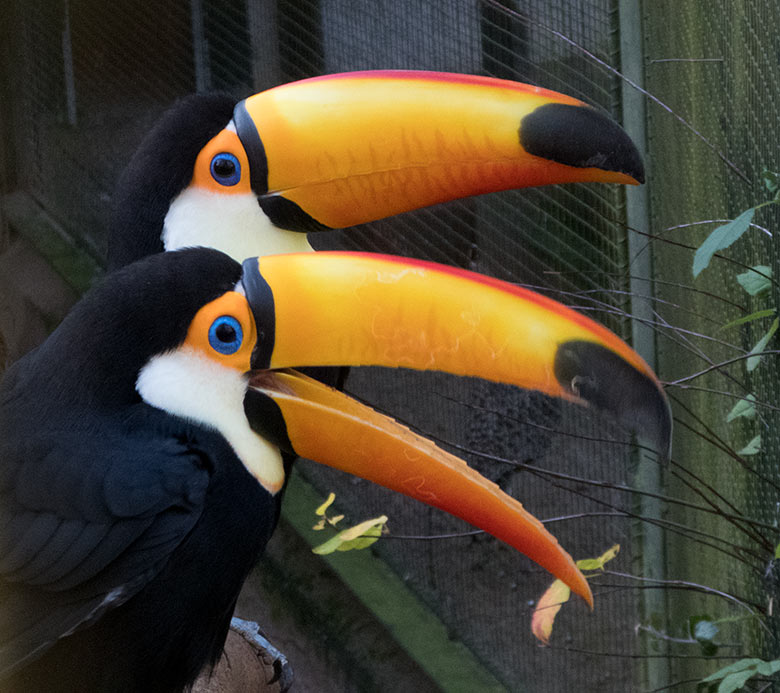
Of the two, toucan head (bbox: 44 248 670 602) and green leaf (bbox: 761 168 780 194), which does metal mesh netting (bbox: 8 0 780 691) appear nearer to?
green leaf (bbox: 761 168 780 194)

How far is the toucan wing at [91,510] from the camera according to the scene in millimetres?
905

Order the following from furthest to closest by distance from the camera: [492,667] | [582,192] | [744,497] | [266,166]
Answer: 1. [492,667]
2. [582,192]
3. [744,497]
4. [266,166]

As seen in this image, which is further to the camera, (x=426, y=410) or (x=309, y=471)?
(x=309, y=471)

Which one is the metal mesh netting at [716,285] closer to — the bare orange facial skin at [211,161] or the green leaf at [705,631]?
the green leaf at [705,631]

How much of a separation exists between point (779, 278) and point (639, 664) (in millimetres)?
661

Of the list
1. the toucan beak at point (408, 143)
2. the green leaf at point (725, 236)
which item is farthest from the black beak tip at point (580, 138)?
the green leaf at point (725, 236)

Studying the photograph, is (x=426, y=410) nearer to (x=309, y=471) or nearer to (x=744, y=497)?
(x=309, y=471)

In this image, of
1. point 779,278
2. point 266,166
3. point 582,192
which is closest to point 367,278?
point 266,166

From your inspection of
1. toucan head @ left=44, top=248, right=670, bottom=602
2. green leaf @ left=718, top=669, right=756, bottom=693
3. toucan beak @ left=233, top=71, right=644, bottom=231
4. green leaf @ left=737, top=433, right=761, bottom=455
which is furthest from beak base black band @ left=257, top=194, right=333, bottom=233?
green leaf @ left=718, top=669, right=756, bottom=693

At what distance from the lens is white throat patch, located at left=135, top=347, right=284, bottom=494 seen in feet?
3.19

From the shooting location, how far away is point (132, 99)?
1.46 metres

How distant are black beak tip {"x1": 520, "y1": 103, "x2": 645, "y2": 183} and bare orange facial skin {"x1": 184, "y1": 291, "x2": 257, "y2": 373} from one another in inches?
14.0

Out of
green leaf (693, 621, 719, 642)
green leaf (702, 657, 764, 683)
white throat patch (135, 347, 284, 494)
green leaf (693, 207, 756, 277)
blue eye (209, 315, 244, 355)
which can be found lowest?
green leaf (693, 621, 719, 642)

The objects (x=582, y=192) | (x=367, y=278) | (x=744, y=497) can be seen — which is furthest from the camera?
(x=582, y=192)
